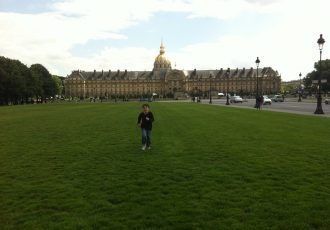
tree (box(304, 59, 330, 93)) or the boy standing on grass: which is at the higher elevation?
tree (box(304, 59, 330, 93))

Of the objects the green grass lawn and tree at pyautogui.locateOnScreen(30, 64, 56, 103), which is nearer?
the green grass lawn

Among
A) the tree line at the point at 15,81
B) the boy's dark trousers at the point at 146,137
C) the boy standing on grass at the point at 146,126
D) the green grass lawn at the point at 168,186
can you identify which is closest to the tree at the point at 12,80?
the tree line at the point at 15,81

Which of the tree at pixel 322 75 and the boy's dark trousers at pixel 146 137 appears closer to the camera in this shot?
the boy's dark trousers at pixel 146 137

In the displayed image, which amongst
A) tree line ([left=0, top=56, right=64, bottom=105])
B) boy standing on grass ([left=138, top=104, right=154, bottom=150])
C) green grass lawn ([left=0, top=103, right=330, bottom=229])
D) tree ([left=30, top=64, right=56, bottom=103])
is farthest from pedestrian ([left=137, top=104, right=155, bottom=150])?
tree ([left=30, top=64, right=56, bottom=103])

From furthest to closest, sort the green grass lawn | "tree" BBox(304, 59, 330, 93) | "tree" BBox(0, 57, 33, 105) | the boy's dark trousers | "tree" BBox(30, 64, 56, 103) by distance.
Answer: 1. "tree" BBox(304, 59, 330, 93)
2. "tree" BBox(30, 64, 56, 103)
3. "tree" BBox(0, 57, 33, 105)
4. the boy's dark trousers
5. the green grass lawn

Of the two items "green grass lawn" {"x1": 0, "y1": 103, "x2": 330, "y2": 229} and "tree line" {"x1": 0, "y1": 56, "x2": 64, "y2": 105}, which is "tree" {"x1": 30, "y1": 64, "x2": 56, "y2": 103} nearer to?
"tree line" {"x1": 0, "y1": 56, "x2": 64, "y2": 105}

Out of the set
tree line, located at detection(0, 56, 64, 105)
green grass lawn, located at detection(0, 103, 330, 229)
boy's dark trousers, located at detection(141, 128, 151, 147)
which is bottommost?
green grass lawn, located at detection(0, 103, 330, 229)

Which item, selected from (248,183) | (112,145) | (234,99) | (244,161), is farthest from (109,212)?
(234,99)

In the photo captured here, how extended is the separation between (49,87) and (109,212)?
124 metres

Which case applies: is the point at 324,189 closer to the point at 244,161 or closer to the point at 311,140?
the point at 244,161

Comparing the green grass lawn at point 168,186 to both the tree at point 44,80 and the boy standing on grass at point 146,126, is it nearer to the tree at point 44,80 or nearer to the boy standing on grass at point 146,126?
the boy standing on grass at point 146,126

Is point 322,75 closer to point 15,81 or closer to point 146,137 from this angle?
point 15,81

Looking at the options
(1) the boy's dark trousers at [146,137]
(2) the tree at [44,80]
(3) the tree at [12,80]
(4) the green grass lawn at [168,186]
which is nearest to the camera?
(4) the green grass lawn at [168,186]

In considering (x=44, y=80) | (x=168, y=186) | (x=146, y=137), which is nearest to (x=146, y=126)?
(x=146, y=137)
